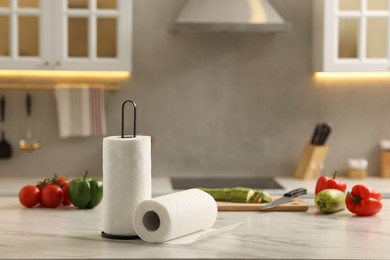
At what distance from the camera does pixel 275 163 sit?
4.92 m

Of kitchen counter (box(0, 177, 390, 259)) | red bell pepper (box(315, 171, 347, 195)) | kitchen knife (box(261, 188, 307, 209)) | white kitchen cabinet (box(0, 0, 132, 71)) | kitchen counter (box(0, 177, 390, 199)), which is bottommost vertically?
kitchen counter (box(0, 177, 390, 199))

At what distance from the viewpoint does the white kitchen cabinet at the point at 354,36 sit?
456 centimetres

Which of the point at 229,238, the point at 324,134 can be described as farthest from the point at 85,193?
the point at 324,134

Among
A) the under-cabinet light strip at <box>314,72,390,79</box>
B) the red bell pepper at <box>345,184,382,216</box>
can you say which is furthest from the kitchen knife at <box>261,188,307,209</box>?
the under-cabinet light strip at <box>314,72,390,79</box>

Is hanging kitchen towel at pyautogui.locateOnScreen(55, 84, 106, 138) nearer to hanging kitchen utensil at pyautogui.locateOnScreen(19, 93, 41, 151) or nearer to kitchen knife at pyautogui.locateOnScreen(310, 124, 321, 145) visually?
hanging kitchen utensil at pyautogui.locateOnScreen(19, 93, 41, 151)

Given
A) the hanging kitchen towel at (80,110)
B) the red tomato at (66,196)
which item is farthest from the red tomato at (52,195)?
the hanging kitchen towel at (80,110)

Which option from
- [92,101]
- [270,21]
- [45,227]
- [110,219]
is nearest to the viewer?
[110,219]

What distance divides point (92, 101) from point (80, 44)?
387mm

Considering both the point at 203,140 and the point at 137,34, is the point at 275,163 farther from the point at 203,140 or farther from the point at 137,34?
the point at 137,34

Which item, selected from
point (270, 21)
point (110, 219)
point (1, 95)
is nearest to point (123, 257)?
point (110, 219)

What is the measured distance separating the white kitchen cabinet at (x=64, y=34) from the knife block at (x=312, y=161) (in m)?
1.22

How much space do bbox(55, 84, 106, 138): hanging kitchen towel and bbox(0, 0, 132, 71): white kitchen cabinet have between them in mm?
257

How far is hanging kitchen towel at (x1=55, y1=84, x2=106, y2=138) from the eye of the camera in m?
4.78

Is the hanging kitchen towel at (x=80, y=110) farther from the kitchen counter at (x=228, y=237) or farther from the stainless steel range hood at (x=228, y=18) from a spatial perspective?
the kitchen counter at (x=228, y=237)
